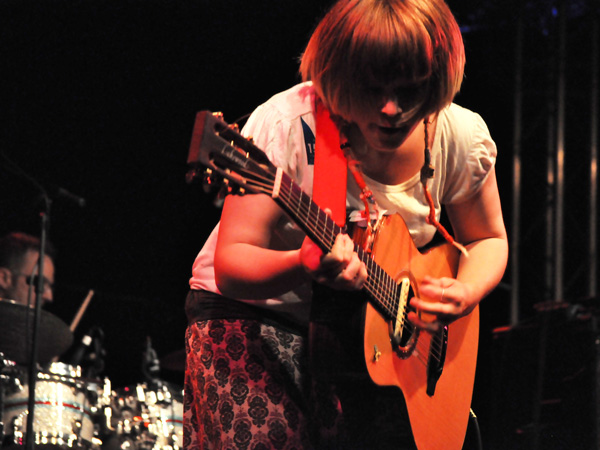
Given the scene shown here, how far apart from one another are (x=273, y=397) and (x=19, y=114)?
428cm

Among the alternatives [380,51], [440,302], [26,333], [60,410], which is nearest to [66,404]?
[60,410]

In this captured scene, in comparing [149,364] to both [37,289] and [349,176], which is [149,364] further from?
[349,176]

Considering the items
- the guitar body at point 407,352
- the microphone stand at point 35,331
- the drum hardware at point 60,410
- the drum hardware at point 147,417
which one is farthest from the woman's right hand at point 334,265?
the drum hardware at point 147,417

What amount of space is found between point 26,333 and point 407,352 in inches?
108

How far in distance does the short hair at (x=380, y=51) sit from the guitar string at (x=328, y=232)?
318 millimetres

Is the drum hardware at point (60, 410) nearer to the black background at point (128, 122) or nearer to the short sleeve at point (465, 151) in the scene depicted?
the black background at point (128, 122)

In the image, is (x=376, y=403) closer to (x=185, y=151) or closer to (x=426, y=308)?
(x=426, y=308)

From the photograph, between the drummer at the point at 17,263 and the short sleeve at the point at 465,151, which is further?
the drummer at the point at 17,263

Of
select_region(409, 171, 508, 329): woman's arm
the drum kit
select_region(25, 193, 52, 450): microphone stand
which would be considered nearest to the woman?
select_region(409, 171, 508, 329): woman's arm

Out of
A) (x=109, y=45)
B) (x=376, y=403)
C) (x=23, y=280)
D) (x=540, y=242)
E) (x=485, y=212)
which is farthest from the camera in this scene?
(x=540, y=242)

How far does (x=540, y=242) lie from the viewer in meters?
7.25

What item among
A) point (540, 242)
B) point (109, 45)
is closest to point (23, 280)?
point (109, 45)

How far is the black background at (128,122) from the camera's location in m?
5.58

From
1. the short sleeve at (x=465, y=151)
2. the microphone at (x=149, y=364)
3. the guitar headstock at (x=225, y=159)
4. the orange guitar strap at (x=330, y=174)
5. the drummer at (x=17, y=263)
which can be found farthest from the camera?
the drummer at (x=17, y=263)
